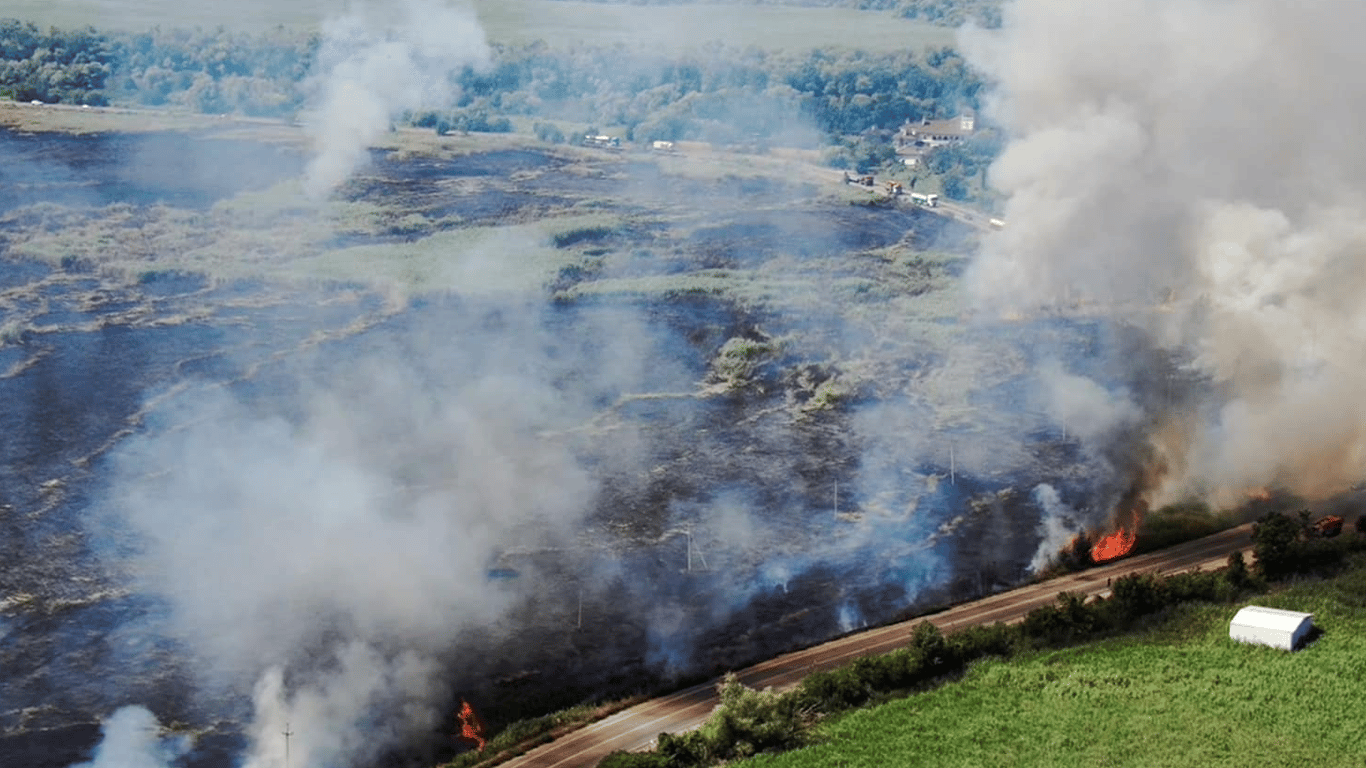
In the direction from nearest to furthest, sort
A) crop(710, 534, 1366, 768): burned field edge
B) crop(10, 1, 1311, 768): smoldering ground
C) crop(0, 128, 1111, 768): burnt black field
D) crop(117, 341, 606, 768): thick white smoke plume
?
crop(710, 534, 1366, 768): burned field edge, crop(117, 341, 606, 768): thick white smoke plume, crop(10, 1, 1311, 768): smoldering ground, crop(0, 128, 1111, 768): burnt black field

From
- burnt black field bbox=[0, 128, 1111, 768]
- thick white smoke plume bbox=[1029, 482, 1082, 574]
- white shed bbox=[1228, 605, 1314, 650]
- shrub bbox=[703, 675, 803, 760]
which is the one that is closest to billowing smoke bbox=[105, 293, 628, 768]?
burnt black field bbox=[0, 128, 1111, 768]

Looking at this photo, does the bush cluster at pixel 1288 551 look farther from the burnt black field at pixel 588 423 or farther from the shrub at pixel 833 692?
the shrub at pixel 833 692

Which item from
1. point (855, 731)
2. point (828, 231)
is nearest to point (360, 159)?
point (828, 231)

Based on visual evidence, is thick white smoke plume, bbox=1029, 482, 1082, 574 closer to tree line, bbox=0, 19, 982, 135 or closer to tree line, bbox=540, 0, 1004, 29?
tree line, bbox=0, 19, 982, 135

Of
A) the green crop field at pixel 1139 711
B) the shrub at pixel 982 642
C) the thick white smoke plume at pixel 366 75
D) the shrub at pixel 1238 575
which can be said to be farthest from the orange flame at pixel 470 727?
the thick white smoke plume at pixel 366 75

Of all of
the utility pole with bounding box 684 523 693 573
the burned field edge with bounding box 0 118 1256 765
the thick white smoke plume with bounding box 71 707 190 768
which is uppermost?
the burned field edge with bounding box 0 118 1256 765

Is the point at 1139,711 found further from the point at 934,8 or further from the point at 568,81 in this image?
the point at 934,8

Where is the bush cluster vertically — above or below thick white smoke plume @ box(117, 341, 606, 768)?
below
